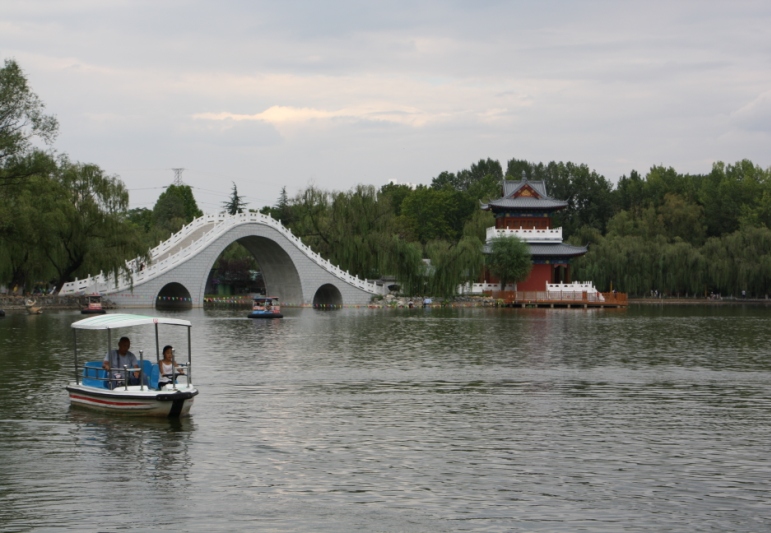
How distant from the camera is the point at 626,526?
1112cm

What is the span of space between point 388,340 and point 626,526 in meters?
25.2

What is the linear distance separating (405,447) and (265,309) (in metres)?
35.8

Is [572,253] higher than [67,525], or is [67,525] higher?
[572,253]

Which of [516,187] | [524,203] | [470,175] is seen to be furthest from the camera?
[470,175]

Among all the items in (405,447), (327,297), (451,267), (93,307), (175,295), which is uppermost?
(451,267)

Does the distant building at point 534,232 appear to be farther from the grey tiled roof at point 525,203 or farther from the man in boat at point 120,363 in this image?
the man in boat at point 120,363

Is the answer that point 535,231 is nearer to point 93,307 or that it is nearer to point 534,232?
point 534,232

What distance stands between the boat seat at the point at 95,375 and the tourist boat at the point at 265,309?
31.1 m

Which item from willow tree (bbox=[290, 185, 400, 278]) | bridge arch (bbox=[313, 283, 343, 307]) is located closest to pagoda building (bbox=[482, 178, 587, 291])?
willow tree (bbox=[290, 185, 400, 278])

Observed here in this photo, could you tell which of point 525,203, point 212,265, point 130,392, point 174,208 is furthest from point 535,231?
point 130,392

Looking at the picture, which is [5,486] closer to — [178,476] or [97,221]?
[178,476]

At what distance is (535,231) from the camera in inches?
2977

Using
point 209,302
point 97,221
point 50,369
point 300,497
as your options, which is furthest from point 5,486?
point 209,302

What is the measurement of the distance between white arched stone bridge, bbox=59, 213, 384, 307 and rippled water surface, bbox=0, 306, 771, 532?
1050 inches
